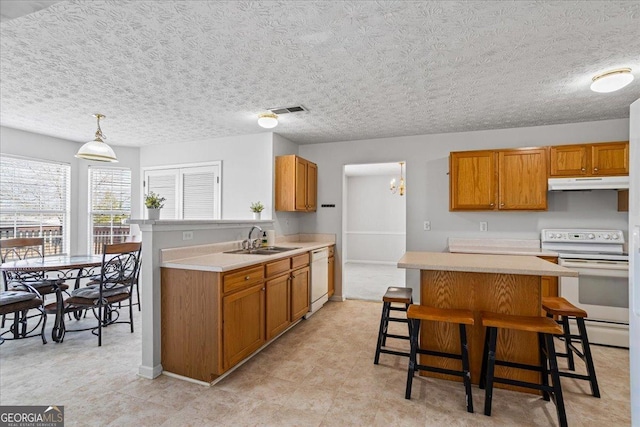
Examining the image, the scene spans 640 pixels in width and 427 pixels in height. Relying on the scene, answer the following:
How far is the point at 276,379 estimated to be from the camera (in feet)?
8.26

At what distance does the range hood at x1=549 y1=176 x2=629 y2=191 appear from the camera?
339 centimetres

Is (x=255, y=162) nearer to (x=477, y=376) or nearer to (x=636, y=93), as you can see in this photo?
(x=477, y=376)

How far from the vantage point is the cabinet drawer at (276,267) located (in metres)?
3.01

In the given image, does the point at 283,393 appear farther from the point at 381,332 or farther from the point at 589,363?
the point at 589,363

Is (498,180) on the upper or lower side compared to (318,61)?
lower

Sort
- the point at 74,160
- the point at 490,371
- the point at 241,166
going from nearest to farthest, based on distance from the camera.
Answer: the point at 490,371 < the point at 241,166 < the point at 74,160

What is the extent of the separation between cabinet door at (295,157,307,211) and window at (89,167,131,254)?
286 centimetres

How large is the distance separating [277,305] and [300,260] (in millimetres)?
681

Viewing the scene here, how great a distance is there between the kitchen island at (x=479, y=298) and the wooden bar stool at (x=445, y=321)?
0.14 metres

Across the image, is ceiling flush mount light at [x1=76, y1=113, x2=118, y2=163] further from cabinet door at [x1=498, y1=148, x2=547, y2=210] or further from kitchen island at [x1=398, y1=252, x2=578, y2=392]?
cabinet door at [x1=498, y1=148, x2=547, y2=210]

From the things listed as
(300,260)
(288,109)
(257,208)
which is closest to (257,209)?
(257,208)

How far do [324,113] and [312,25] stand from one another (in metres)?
1.65

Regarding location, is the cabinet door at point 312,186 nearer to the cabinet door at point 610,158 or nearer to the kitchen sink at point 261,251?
the kitchen sink at point 261,251

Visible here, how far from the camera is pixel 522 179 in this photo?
3789mm
